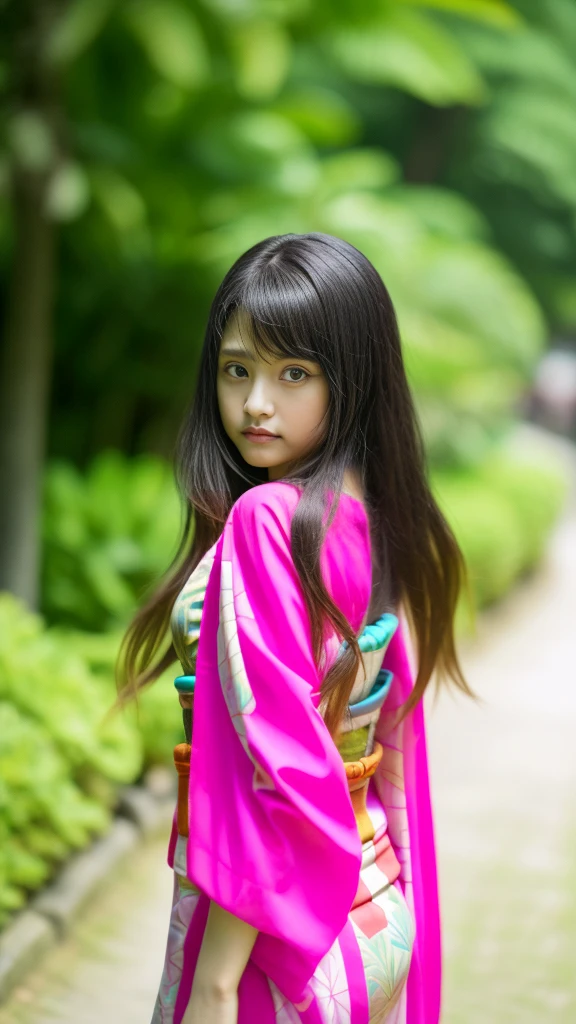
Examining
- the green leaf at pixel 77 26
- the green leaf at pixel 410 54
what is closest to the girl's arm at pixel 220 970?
the green leaf at pixel 77 26

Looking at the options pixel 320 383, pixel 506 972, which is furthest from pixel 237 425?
pixel 506 972

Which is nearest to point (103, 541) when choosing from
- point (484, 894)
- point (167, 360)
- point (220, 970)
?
point (167, 360)

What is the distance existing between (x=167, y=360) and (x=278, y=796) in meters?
6.67

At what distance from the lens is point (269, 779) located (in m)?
1.41

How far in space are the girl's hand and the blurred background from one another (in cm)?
185

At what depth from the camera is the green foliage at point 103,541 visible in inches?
230

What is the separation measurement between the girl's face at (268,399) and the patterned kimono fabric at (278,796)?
103 mm

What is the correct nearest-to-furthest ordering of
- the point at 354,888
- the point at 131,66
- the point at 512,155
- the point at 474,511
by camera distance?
the point at 354,888 → the point at 131,66 → the point at 474,511 → the point at 512,155

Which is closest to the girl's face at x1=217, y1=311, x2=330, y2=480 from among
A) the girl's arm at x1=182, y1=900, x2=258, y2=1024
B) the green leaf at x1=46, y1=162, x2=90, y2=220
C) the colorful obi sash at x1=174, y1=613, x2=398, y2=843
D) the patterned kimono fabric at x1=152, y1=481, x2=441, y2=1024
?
the patterned kimono fabric at x1=152, y1=481, x2=441, y2=1024

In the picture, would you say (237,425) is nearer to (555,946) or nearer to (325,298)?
(325,298)

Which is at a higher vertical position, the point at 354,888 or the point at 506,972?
the point at 354,888

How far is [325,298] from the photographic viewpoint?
1.60 m

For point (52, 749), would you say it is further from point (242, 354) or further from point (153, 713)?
point (242, 354)

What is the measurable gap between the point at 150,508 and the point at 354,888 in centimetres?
488
